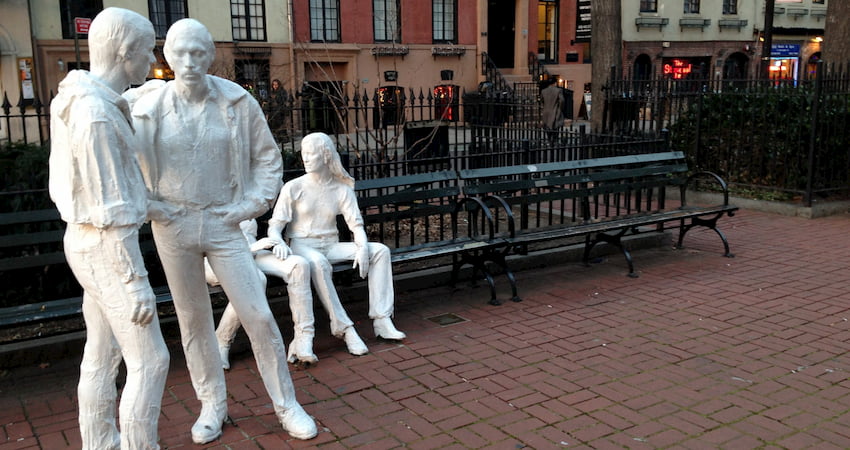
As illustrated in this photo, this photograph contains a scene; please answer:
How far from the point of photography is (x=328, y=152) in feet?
18.5

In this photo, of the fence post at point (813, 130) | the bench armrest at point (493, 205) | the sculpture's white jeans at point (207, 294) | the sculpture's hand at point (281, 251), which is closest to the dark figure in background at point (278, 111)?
the bench armrest at point (493, 205)

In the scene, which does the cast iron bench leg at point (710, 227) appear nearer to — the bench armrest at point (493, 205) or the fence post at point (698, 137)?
the bench armrest at point (493, 205)

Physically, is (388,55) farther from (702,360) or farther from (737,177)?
(702,360)

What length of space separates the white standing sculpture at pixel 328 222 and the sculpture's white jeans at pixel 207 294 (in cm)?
145

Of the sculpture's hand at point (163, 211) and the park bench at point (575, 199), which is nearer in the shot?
the sculpture's hand at point (163, 211)

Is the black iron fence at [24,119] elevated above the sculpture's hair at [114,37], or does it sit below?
below

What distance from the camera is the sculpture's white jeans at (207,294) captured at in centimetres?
382

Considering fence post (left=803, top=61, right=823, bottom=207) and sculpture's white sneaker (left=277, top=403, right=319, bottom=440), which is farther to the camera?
fence post (left=803, top=61, right=823, bottom=207)

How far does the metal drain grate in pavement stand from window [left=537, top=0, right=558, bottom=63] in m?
26.0

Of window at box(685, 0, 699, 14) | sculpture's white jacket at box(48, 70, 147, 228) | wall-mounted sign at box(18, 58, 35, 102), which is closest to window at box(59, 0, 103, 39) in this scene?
wall-mounted sign at box(18, 58, 35, 102)

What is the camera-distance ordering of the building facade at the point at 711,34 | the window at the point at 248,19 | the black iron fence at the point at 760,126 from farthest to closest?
1. the building facade at the point at 711,34
2. the window at the point at 248,19
3. the black iron fence at the point at 760,126

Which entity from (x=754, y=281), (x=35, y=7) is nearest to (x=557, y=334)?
(x=754, y=281)

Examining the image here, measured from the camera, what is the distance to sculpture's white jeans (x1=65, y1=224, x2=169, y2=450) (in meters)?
3.25

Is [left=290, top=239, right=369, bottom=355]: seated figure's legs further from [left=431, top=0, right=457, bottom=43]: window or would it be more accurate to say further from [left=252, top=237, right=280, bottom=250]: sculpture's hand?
[left=431, top=0, right=457, bottom=43]: window
